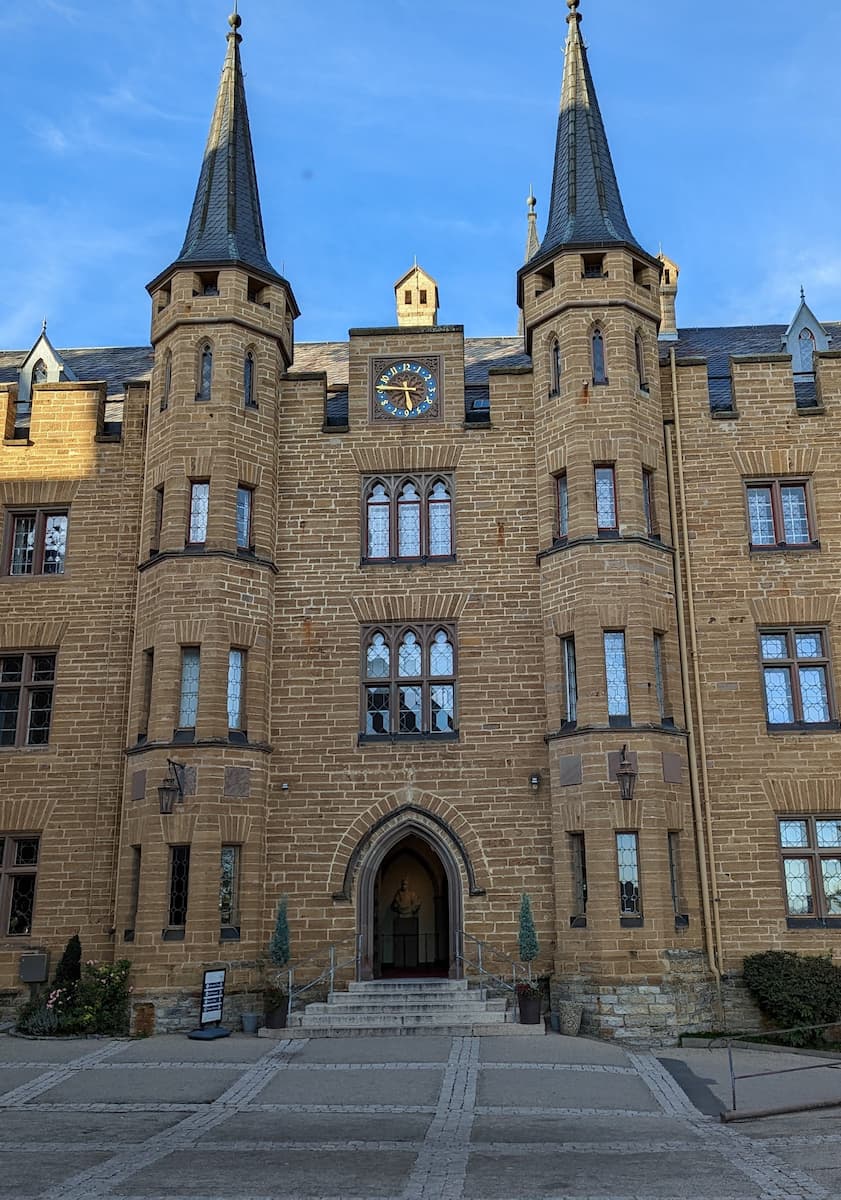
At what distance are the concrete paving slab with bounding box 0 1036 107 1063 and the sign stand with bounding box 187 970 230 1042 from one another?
3.69 ft

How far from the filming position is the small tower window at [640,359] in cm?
2066

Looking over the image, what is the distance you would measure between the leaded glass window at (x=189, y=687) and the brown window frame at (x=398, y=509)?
3.56 meters

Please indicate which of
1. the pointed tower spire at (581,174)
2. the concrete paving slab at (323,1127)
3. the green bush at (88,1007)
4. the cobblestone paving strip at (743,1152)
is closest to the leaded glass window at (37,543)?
the green bush at (88,1007)

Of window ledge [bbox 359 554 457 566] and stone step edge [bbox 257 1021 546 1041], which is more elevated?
window ledge [bbox 359 554 457 566]

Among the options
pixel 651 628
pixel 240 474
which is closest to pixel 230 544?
pixel 240 474

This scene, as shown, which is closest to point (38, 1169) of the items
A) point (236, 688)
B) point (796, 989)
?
point (236, 688)

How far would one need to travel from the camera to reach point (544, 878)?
18.7 m

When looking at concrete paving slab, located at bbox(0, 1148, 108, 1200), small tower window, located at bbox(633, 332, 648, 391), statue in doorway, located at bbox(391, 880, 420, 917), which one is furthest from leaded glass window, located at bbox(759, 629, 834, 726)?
concrete paving slab, located at bbox(0, 1148, 108, 1200)

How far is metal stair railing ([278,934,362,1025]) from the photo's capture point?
18.3 meters

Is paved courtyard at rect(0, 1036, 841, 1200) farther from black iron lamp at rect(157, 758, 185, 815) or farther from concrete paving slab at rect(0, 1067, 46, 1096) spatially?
black iron lamp at rect(157, 758, 185, 815)

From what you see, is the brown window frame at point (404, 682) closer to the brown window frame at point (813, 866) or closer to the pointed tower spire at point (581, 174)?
the brown window frame at point (813, 866)

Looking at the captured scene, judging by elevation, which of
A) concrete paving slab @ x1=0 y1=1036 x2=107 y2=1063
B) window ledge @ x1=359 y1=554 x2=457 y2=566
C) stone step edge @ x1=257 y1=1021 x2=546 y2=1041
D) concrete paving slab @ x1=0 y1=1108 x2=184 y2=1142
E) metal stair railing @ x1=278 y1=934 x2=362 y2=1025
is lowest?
concrete paving slab @ x1=0 y1=1108 x2=184 y2=1142

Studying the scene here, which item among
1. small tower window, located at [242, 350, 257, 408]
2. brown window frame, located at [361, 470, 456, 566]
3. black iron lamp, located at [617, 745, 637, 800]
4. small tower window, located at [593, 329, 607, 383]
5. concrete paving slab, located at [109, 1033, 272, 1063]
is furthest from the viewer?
small tower window, located at [242, 350, 257, 408]

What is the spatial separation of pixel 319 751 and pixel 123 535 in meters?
5.71
